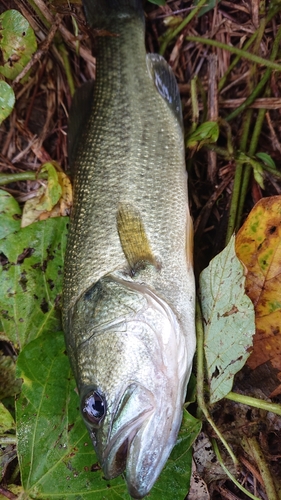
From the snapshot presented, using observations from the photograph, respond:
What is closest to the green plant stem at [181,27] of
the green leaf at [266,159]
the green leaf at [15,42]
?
the green leaf at [15,42]

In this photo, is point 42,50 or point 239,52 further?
point 42,50

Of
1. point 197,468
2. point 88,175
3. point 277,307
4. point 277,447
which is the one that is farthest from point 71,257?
point 277,447

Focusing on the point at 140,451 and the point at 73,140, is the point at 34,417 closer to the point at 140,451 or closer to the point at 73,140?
the point at 140,451

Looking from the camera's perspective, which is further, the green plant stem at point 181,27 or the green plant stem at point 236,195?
the green plant stem at point 181,27

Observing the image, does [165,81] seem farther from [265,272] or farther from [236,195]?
[265,272]

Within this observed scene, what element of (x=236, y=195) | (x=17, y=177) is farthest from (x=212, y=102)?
(x=17, y=177)

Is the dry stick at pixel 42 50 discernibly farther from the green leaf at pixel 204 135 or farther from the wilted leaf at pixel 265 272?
the wilted leaf at pixel 265 272

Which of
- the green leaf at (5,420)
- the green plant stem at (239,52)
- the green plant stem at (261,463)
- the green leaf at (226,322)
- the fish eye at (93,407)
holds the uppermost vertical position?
the green plant stem at (239,52)
